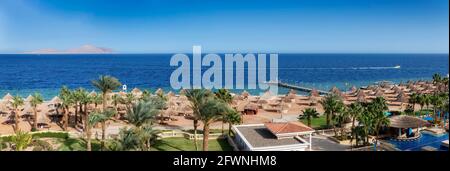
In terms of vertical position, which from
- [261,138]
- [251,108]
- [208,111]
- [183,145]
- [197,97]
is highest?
[197,97]

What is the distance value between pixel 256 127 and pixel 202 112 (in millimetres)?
4419

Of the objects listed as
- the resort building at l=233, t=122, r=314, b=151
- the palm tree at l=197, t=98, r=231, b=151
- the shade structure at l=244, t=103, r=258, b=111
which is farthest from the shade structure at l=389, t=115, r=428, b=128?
the shade structure at l=244, t=103, r=258, b=111

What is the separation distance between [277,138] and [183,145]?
20.2ft

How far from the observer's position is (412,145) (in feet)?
69.2

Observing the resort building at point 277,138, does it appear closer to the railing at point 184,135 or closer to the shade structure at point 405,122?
the railing at point 184,135

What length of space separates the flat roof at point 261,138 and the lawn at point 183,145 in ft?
5.01

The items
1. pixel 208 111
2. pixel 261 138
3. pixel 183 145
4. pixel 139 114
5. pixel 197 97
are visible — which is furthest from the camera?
pixel 183 145

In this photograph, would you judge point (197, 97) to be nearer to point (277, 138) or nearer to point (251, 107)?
point (277, 138)

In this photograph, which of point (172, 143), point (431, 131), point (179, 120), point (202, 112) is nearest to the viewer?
point (202, 112)

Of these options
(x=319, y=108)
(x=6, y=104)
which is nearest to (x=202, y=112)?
(x=319, y=108)

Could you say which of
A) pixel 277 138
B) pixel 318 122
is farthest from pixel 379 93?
pixel 277 138

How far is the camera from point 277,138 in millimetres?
18547
